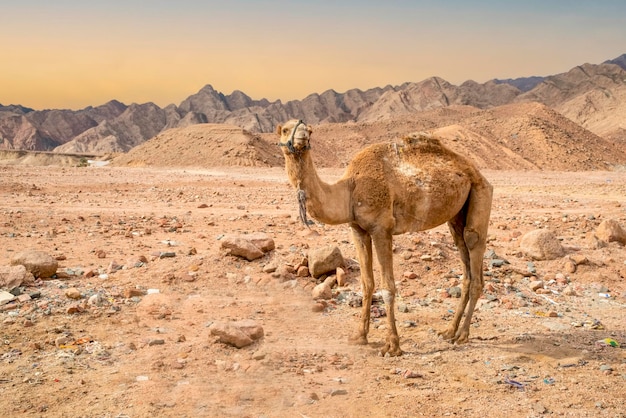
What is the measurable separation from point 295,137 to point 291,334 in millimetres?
2842

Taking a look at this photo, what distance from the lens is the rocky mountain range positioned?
103 metres

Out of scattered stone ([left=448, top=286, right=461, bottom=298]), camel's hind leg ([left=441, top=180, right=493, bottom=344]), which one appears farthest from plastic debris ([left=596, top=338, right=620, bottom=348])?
scattered stone ([left=448, top=286, right=461, bottom=298])

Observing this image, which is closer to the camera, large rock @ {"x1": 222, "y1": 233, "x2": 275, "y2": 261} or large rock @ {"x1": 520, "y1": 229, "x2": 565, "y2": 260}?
large rock @ {"x1": 222, "y1": 233, "x2": 275, "y2": 261}

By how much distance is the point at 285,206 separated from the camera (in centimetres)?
1903

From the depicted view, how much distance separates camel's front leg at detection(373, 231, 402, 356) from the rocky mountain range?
301 ft

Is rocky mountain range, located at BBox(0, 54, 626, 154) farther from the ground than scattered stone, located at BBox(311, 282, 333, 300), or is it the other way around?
rocky mountain range, located at BBox(0, 54, 626, 154)

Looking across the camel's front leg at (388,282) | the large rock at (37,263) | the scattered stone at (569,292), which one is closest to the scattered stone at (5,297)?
the large rock at (37,263)

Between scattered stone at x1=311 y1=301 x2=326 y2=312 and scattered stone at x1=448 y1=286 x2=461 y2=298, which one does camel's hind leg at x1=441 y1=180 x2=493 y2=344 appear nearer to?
scattered stone at x1=448 y1=286 x2=461 y2=298

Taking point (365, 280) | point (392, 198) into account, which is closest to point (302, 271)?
point (365, 280)

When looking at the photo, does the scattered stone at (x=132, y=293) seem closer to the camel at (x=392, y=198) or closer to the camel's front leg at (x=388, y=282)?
the camel at (x=392, y=198)

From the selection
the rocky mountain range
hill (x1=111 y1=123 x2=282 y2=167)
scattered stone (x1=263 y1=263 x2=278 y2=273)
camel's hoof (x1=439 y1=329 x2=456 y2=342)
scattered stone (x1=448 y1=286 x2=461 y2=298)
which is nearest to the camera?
camel's hoof (x1=439 y1=329 x2=456 y2=342)

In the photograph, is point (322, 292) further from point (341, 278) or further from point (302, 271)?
point (302, 271)

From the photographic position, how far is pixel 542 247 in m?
10.3

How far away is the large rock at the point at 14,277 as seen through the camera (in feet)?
27.0
